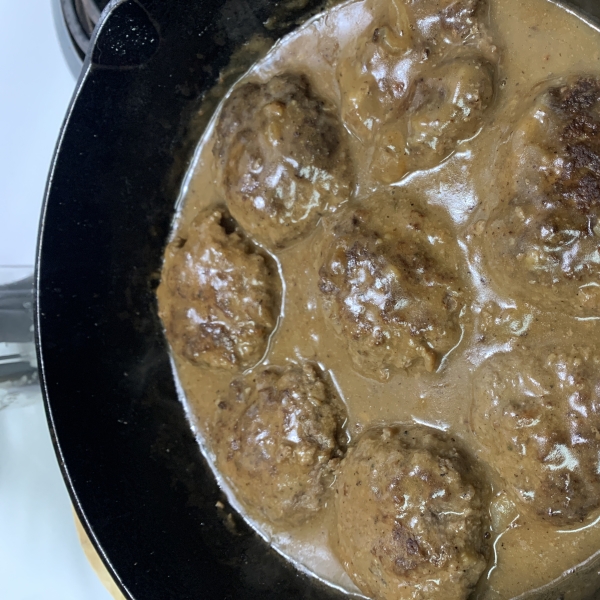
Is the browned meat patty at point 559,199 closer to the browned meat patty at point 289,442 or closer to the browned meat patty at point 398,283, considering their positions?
the browned meat patty at point 398,283

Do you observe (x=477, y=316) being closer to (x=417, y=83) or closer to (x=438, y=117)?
(x=438, y=117)

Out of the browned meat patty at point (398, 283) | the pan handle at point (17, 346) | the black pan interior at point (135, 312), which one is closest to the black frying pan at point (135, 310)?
the black pan interior at point (135, 312)

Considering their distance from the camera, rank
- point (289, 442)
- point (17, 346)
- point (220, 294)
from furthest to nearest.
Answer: point (17, 346)
point (220, 294)
point (289, 442)

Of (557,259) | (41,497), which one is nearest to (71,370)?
(41,497)

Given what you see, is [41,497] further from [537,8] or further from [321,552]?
[537,8]

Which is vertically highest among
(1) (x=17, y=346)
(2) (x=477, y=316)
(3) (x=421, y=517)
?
(2) (x=477, y=316)

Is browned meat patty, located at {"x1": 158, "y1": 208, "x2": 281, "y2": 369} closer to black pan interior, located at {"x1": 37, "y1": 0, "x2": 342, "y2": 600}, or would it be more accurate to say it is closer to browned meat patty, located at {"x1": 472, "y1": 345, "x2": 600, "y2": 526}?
black pan interior, located at {"x1": 37, "y1": 0, "x2": 342, "y2": 600}

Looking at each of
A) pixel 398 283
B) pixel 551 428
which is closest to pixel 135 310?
pixel 398 283
